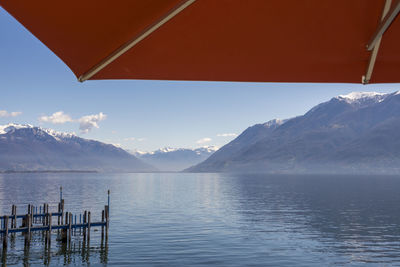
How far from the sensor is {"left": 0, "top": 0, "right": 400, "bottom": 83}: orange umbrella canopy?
305 centimetres

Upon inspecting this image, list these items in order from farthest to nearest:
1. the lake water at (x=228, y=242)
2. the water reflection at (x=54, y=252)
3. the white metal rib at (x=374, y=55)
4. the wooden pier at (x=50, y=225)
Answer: the lake water at (x=228, y=242) → the water reflection at (x=54, y=252) → the wooden pier at (x=50, y=225) → the white metal rib at (x=374, y=55)

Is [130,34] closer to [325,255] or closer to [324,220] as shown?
[325,255]

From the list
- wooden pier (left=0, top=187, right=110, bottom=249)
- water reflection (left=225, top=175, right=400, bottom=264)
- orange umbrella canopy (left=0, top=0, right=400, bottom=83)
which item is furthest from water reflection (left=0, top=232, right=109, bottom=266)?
orange umbrella canopy (left=0, top=0, right=400, bottom=83)

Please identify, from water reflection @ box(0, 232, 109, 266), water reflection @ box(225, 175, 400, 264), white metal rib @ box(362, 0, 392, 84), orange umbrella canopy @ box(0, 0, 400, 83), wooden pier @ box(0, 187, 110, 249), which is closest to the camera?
orange umbrella canopy @ box(0, 0, 400, 83)

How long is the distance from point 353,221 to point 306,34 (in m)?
62.0

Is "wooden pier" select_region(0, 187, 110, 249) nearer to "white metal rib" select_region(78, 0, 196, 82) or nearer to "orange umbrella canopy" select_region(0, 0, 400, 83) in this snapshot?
"white metal rib" select_region(78, 0, 196, 82)

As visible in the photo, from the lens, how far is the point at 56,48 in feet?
11.1

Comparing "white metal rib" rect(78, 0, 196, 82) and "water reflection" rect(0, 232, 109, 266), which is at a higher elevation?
"white metal rib" rect(78, 0, 196, 82)

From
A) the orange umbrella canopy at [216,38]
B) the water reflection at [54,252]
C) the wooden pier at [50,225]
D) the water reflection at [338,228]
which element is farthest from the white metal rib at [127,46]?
the water reflection at [338,228]

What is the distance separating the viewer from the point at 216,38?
11.4ft

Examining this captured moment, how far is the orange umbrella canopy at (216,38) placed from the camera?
305cm

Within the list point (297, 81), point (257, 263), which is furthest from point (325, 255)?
point (297, 81)

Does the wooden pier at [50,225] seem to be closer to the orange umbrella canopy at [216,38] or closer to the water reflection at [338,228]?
the water reflection at [338,228]

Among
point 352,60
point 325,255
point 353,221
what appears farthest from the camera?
point 353,221
